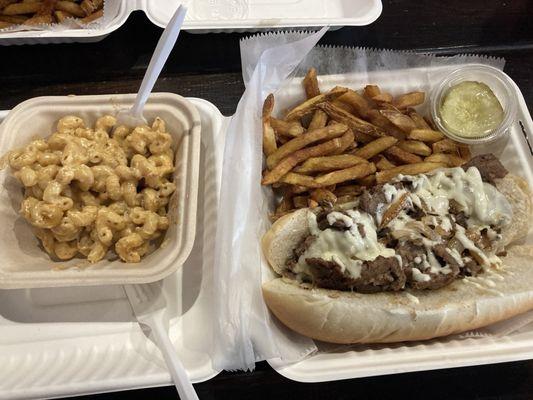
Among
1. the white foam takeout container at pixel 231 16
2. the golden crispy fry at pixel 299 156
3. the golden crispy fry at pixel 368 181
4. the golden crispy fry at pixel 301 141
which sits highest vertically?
the white foam takeout container at pixel 231 16

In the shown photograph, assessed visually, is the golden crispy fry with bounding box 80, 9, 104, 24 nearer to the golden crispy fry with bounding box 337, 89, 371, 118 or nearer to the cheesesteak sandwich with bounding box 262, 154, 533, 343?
the golden crispy fry with bounding box 337, 89, 371, 118

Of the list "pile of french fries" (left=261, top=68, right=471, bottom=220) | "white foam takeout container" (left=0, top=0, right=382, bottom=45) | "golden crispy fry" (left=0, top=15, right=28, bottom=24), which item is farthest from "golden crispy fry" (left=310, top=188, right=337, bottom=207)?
"golden crispy fry" (left=0, top=15, right=28, bottom=24)

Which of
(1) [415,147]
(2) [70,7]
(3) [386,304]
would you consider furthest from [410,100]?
(2) [70,7]

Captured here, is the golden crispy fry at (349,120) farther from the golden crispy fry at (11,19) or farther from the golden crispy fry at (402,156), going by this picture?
the golden crispy fry at (11,19)

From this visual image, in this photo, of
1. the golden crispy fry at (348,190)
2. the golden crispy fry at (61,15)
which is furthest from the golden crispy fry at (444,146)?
the golden crispy fry at (61,15)

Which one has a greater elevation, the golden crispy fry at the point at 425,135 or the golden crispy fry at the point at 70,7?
the golden crispy fry at the point at 70,7
